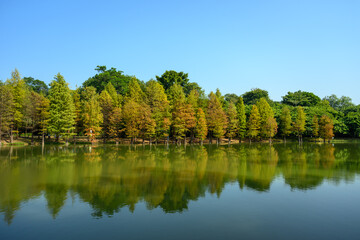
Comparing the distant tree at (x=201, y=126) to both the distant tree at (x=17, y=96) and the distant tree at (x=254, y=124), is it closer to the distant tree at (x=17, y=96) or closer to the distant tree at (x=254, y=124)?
the distant tree at (x=254, y=124)

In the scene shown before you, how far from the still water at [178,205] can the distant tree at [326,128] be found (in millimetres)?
55166

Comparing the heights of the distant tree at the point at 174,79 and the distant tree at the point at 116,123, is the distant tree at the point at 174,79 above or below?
above

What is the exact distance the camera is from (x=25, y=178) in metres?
19.6

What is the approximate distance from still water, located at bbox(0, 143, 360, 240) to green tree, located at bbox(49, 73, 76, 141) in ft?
99.9

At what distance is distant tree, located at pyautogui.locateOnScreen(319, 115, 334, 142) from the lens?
7050cm

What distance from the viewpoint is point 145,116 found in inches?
2217

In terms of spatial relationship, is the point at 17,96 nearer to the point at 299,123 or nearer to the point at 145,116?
the point at 145,116

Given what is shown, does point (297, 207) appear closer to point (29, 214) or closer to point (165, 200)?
point (165, 200)

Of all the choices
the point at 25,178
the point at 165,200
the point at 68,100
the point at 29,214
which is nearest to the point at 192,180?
the point at 165,200

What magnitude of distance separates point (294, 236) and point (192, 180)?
9753mm

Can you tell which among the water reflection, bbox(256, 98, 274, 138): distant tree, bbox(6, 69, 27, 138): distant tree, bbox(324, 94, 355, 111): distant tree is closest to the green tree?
bbox(6, 69, 27, 138): distant tree

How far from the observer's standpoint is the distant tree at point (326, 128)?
70.5 metres

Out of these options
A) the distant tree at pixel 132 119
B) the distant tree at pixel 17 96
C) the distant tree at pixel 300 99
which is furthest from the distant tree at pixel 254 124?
the distant tree at pixel 17 96

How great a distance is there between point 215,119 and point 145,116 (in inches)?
716
